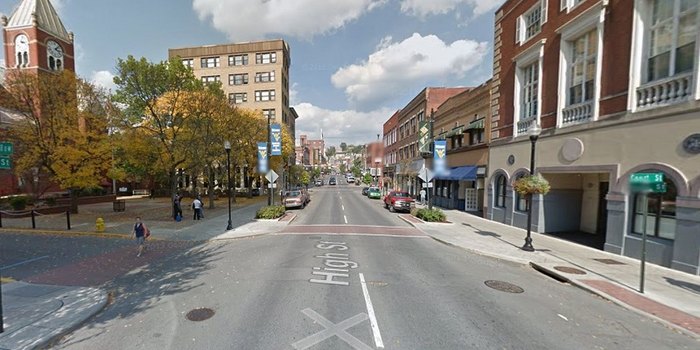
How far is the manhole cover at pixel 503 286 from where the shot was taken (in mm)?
6791

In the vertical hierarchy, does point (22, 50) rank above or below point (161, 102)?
above

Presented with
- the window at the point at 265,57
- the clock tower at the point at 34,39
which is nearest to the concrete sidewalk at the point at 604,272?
the window at the point at 265,57

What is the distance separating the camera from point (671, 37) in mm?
8680

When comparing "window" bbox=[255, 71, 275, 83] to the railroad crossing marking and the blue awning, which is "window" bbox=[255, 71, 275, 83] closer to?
the blue awning

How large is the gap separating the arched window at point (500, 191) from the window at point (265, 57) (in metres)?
41.7

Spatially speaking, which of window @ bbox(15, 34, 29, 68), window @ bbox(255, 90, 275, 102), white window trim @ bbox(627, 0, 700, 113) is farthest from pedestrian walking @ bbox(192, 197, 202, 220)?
window @ bbox(15, 34, 29, 68)

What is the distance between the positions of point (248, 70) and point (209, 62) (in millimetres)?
7306

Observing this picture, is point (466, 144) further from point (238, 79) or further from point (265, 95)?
point (238, 79)

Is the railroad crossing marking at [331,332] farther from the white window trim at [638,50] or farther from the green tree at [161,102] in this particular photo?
the green tree at [161,102]

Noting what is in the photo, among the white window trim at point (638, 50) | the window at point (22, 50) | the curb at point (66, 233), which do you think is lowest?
the curb at point (66, 233)

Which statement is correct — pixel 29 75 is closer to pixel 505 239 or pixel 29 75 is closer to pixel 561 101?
pixel 505 239

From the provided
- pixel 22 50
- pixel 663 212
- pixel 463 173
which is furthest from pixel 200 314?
pixel 22 50

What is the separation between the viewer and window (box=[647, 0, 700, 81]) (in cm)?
825

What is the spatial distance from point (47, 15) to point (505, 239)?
60.3 metres
